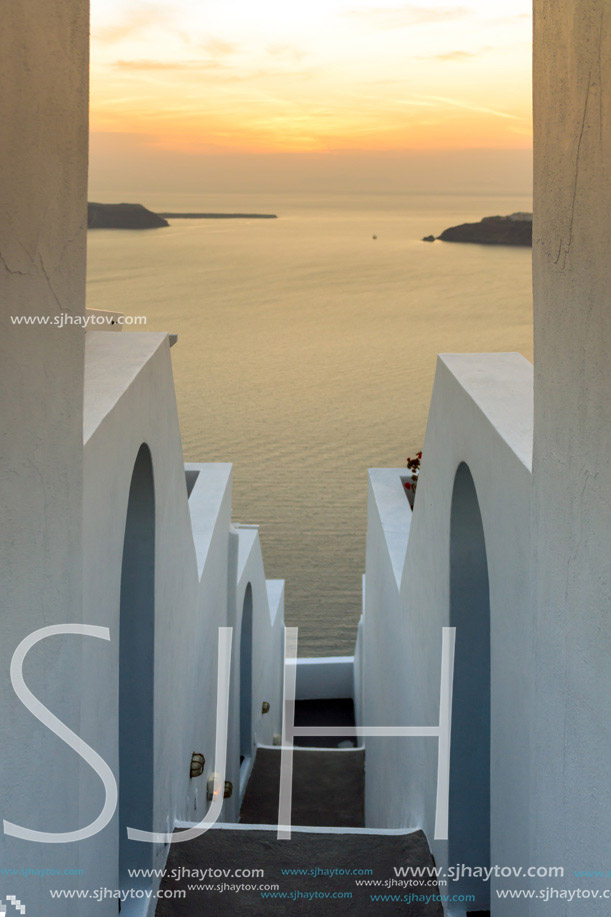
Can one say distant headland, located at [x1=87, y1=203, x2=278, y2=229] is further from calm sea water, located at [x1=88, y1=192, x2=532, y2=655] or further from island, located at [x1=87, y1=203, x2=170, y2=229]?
calm sea water, located at [x1=88, y1=192, x2=532, y2=655]

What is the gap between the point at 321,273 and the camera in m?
43.3

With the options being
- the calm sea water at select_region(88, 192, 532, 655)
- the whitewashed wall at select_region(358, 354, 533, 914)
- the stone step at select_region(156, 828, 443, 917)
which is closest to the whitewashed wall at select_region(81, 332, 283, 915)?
the stone step at select_region(156, 828, 443, 917)

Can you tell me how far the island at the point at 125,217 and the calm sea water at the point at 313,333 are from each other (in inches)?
28.7

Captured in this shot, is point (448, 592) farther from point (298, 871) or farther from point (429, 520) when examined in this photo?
point (298, 871)

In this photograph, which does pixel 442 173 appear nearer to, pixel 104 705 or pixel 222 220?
pixel 222 220

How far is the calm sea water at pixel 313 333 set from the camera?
21.5 metres

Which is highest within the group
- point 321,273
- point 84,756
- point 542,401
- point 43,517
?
point 321,273

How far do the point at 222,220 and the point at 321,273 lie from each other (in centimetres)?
800

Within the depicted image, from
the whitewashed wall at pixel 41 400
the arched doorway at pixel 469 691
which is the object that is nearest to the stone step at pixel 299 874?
the arched doorway at pixel 469 691

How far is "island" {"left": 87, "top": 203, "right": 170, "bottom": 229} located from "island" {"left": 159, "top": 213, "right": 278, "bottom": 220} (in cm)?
110

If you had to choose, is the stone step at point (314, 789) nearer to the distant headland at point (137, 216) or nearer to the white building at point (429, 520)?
the white building at point (429, 520)

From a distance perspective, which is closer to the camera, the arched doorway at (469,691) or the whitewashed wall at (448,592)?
the whitewashed wall at (448,592)

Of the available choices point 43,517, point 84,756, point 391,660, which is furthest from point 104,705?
point 391,660

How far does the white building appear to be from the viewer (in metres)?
2.30
